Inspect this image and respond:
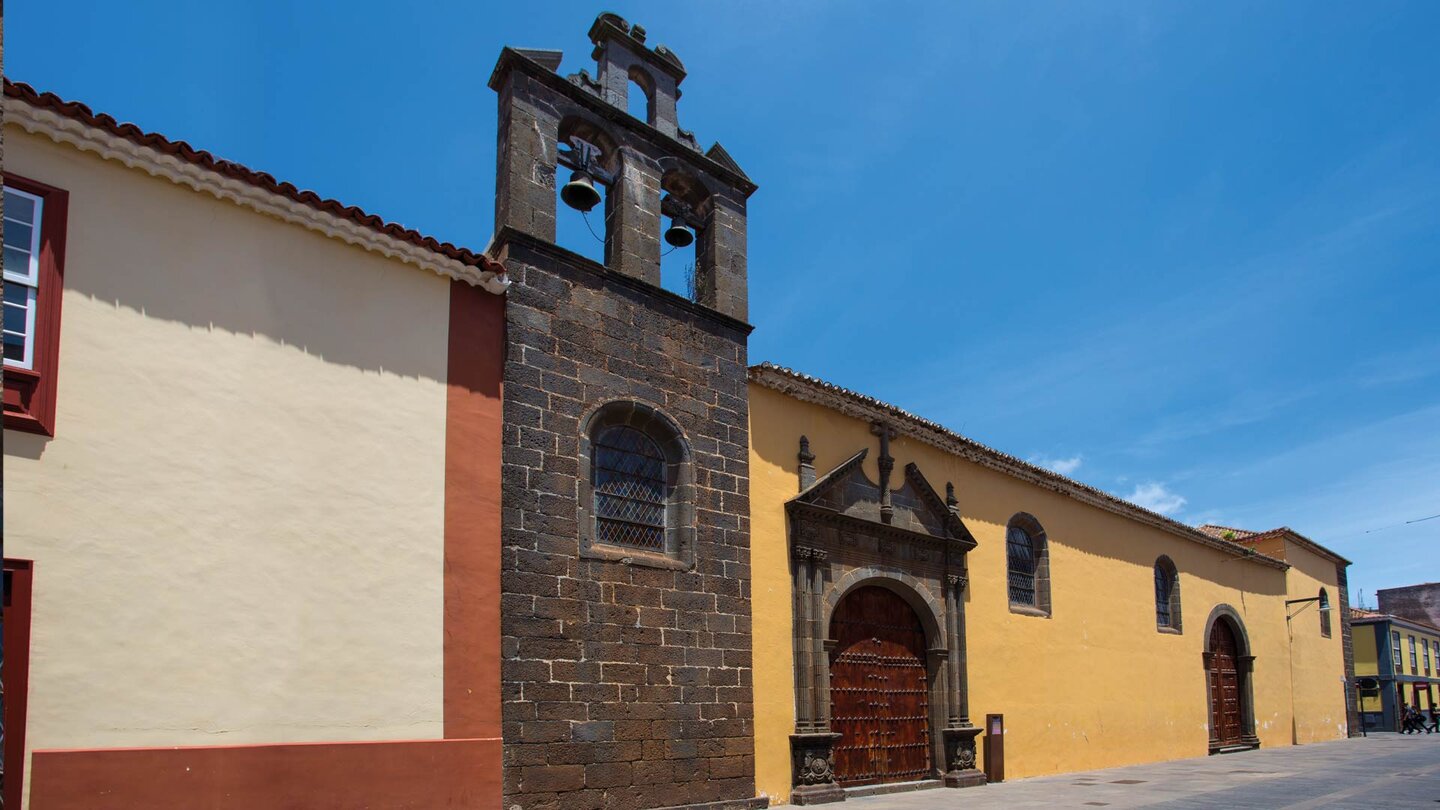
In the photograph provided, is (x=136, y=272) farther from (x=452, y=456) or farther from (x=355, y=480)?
(x=452, y=456)

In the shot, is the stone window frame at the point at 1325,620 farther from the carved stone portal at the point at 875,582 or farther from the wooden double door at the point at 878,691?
the wooden double door at the point at 878,691

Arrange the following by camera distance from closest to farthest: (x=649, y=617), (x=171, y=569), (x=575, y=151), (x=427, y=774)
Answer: (x=171, y=569) → (x=427, y=774) → (x=649, y=617) → (x=575, y=151)

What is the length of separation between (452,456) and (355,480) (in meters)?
0.86

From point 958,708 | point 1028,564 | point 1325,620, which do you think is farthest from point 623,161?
point 1325,620

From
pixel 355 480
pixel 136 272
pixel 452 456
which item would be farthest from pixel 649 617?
pixel 136 272

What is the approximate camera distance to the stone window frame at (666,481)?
30.7 ft

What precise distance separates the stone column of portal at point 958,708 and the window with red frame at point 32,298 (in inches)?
396

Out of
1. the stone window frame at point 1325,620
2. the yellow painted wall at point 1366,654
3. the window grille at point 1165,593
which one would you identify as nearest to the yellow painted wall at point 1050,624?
the window grille at point 1165,593

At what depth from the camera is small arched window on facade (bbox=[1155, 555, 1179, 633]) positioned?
19.0m

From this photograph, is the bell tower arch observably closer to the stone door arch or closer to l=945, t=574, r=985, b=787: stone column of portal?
l=945, t=574, r=985, b=787: stone column of portal

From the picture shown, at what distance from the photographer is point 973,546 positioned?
45.2ft

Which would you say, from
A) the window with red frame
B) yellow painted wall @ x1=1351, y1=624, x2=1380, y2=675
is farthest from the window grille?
yellow painted wall @ x1=1351, y1=624, x2=1380, y2=675

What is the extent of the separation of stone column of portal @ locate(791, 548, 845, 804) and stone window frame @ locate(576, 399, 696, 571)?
173 cm

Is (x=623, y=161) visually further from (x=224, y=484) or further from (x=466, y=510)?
(x=224, y=484)
